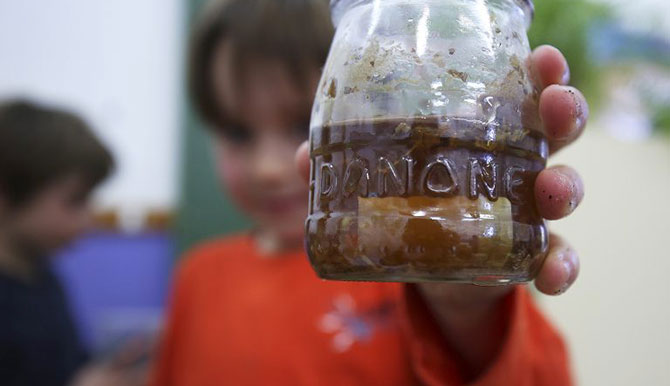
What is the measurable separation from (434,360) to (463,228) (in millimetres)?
171

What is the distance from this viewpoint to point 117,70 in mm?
2131

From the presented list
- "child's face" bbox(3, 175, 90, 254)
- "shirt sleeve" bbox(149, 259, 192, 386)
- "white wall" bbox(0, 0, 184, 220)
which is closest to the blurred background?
"white wall" bbox(0, 0, 184, 220)

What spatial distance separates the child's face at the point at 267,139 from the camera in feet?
2.69

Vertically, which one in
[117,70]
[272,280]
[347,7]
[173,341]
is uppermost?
[117,70]

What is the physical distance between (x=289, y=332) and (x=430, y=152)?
49cm

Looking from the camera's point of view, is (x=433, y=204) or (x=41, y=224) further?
(x=41, y=224)

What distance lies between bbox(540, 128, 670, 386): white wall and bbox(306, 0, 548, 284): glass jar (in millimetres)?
830

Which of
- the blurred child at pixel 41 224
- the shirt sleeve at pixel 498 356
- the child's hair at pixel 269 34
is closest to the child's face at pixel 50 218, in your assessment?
the blurred child at pixel 41 224

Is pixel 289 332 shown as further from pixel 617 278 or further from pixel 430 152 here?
pixel 617 278

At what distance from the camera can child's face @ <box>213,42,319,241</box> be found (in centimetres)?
82

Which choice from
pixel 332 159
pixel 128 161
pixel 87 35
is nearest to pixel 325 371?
pixel 332 159

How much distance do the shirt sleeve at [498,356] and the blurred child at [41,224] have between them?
0.94 metres

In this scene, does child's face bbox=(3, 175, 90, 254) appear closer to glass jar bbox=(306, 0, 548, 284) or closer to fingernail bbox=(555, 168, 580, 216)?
glass jar bbox=(306, 0, 548, 284)

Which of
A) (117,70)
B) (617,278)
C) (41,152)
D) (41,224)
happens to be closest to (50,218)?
(41,224)
